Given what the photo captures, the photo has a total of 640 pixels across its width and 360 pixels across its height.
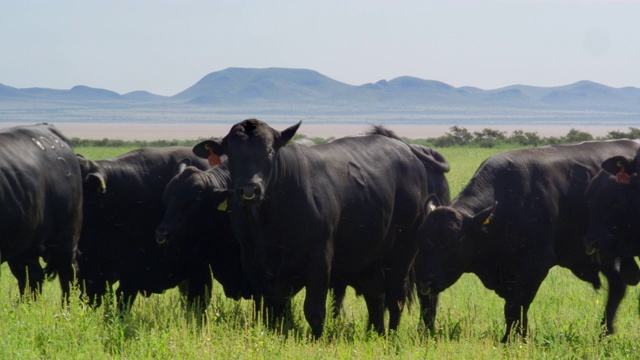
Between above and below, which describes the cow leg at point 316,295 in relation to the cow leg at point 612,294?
above

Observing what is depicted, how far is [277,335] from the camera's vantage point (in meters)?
8.61

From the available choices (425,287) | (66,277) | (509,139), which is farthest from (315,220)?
(509,139)

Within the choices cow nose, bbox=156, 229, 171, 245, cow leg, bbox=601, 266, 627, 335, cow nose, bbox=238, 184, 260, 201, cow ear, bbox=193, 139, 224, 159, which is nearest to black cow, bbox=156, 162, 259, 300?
cow nose, bbox=156, 229, 171, 245

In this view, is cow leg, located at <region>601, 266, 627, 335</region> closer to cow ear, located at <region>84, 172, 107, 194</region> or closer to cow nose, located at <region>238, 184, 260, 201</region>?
cow nose, located at <region>238, 184, 260, 201</region>

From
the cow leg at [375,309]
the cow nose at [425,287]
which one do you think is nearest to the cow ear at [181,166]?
the cow leg at [375,309]

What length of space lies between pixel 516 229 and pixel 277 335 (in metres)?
2.44

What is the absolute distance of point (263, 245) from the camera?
Result: 866 centimetres

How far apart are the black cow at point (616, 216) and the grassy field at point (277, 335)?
2.53 ft

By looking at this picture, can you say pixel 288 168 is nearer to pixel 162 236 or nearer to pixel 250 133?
pixel 250 133

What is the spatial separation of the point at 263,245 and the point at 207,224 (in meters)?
1.47

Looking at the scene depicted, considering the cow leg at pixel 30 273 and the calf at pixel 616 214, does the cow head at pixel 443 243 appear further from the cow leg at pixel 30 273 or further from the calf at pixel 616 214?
the cow leg at pixel 30 273

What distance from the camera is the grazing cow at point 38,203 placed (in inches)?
353

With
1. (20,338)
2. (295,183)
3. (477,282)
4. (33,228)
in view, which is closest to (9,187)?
(33,228)

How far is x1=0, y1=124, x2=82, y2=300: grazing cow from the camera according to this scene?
897 cm
